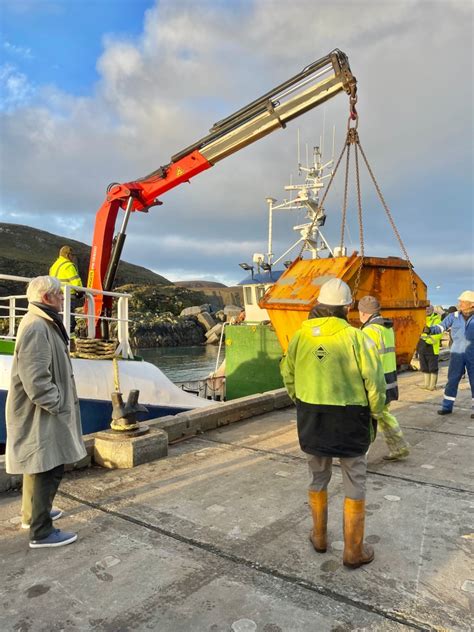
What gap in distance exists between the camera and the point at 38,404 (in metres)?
3.07

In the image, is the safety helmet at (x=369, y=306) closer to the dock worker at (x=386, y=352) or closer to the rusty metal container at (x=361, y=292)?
the dock worker at (x=386, y=352)

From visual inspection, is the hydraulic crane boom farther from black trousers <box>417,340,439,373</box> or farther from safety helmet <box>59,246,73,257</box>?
black trousers <box>417,340,439,373</box>

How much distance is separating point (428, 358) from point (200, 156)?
6.05 metres

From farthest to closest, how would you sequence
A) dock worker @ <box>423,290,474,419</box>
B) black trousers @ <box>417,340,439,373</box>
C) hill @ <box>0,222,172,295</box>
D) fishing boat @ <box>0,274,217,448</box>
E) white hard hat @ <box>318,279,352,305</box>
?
hill @ <box>0,222,172,295</box>, black trousers @ <box>417,340,439,373</box>, dock worker @ <box>423,290,474,419</box>, fishing boat @ <box>0,274,217,448</box>, white hard hat @ <box>318,279,352,305</box>

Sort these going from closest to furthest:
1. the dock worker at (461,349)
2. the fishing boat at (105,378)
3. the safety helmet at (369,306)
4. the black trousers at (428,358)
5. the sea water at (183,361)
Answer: the safety helmet at (369,306) < the fishing boat at (105,378) < the dock worker at (461,349) < the black trousers at (428,358) < the sea water at (183,361)

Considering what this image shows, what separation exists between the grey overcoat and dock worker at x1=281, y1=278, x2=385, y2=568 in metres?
1.64

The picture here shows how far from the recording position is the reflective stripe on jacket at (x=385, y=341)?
464 centimetres

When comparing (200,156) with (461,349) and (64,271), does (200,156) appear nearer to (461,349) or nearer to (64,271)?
(64,271)

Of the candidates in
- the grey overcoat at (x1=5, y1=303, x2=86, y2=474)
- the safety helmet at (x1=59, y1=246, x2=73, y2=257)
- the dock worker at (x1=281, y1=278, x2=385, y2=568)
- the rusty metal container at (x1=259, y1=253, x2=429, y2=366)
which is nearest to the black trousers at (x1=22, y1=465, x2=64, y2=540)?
the grey overcoat at (x1=5, y1=303, x2=86, y2=474)

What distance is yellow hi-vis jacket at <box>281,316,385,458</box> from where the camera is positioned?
9.53 ft

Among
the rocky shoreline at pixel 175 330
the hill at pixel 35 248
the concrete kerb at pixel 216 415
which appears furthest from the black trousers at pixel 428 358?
the hill at pixel 35 248

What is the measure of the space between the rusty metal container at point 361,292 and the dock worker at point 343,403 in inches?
132

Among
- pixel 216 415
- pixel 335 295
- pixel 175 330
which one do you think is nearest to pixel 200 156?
pixel 216 415

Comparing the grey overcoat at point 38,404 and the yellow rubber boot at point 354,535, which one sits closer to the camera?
the yellow rubber boot at point 354,535
